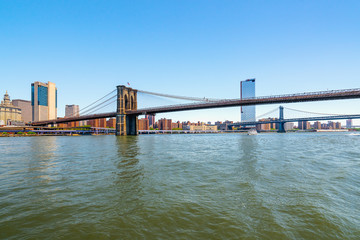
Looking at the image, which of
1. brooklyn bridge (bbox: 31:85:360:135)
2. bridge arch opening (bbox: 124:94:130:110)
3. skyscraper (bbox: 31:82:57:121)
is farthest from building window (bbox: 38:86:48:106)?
bridge arch opening (bbox: 124:94:130:110)

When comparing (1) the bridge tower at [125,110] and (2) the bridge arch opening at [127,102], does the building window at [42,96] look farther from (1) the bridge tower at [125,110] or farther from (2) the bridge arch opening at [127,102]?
(2) the bridge arch opening at [127,102]

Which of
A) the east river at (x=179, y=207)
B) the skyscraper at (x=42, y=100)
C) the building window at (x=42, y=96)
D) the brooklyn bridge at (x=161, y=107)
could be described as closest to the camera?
the east river at (x=179, y=207)

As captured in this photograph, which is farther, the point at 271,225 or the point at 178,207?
the point at 178,207

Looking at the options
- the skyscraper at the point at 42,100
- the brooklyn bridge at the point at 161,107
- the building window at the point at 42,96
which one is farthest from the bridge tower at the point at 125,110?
the building window at the point at 42,96

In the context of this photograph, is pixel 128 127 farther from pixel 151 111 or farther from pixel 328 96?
pixel 328 96

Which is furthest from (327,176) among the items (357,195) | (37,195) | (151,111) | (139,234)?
(151,111)

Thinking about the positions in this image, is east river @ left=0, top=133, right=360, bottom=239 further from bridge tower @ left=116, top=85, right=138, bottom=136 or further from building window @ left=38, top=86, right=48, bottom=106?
building window @ left=38, top=86, right=48, bottom=106

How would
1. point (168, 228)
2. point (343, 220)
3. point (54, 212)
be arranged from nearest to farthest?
point (168, 228) → point (343, 220) → point (54, 212)
